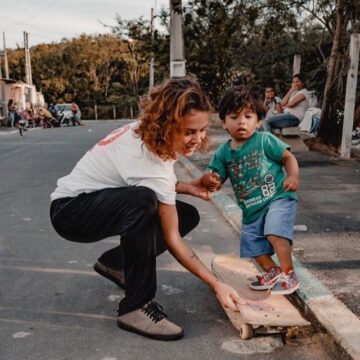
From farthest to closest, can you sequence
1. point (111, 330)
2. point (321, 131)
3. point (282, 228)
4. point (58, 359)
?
point (321, 131) → point (282, 228) → point (111, 330) → point (58, 359)

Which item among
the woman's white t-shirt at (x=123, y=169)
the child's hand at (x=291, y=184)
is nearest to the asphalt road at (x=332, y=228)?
the child's hand at (x=291, y=184)

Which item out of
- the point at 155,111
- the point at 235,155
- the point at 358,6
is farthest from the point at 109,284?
the point at 358,6

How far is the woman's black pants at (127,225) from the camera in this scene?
2590mm

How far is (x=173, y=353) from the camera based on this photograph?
8.25 feet

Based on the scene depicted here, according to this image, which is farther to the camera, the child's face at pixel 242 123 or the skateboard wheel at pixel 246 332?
the child's face at pixel 242 123

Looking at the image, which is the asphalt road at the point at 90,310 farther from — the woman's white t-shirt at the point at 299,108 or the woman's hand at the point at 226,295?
the woman's white t-shirt at the point at 299,108

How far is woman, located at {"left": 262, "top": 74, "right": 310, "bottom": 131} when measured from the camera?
33.4ft

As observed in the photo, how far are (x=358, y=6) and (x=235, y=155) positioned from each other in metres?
8.28

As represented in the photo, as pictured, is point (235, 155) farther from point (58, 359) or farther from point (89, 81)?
point (89, 81)

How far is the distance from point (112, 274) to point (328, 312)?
132 centimetres

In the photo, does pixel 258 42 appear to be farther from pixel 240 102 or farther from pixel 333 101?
pixel 240 102

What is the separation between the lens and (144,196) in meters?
2.58

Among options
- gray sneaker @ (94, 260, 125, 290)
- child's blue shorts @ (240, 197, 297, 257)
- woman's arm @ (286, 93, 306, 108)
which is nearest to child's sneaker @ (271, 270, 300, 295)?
child's blue shorts @ (240, 197, 297, 257)

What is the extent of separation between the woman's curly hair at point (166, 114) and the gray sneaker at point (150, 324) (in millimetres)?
818
